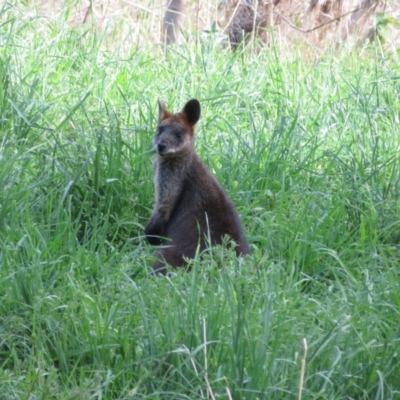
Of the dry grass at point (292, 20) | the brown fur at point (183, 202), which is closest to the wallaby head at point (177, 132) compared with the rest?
the brown fur at point (183, 202)

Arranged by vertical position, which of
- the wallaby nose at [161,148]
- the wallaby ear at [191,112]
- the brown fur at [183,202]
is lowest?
the brown fur at [183,202]

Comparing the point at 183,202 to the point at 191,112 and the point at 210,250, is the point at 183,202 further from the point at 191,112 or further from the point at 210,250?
the point at 210,250

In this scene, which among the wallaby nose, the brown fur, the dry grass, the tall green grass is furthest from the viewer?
the dry grass

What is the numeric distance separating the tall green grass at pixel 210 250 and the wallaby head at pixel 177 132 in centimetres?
35

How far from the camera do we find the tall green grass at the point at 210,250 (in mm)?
3744

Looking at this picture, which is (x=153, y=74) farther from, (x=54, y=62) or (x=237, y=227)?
(x=237, y=227)

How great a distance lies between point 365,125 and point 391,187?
1.23 meters

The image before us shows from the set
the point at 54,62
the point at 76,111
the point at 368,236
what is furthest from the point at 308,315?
the point at 54,62

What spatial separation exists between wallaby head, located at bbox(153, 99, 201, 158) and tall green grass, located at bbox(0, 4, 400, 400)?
1.15 ft

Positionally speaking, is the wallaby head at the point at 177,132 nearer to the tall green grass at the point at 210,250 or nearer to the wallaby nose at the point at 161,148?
the wallaby nose at the point at 161,148

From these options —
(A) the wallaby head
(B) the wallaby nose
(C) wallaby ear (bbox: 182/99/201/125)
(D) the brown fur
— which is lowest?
(D) the brown fur

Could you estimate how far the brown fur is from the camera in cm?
526

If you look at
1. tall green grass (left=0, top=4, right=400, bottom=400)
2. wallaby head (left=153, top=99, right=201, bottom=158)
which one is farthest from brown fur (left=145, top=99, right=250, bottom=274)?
tall green grass (left=0, top=4, right=400, bottom=400)

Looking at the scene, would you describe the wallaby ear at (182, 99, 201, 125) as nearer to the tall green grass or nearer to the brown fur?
the brown fur
